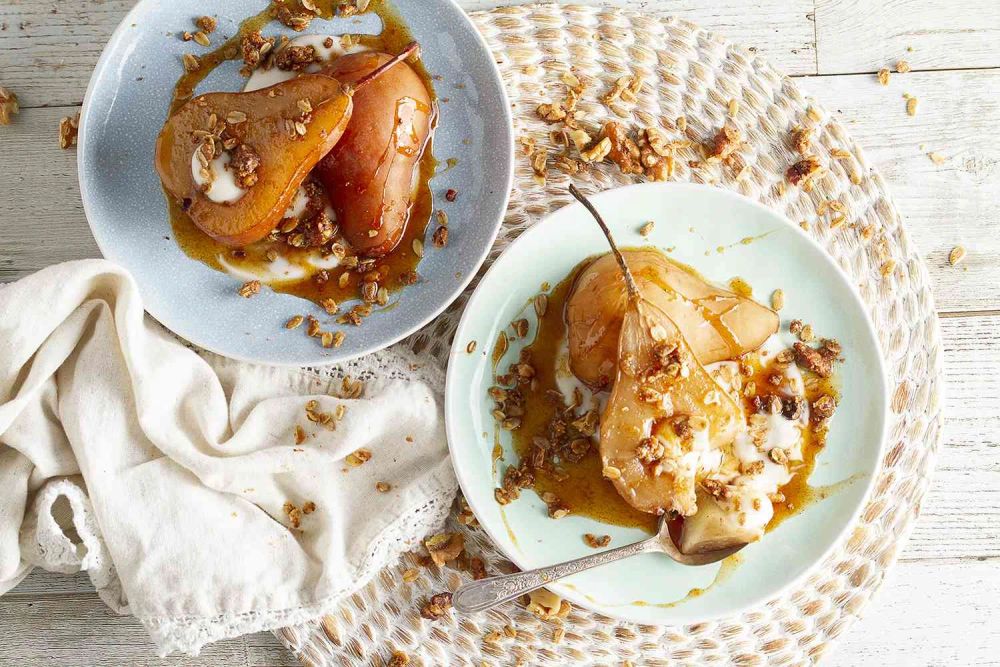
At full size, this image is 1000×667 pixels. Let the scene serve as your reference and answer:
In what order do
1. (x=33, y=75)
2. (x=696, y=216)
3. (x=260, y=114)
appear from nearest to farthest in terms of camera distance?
(x=260, y=114) < (x=696, y=216) < (x=33, y=75)

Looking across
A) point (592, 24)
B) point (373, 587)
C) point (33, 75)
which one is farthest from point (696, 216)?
point (33, 75)

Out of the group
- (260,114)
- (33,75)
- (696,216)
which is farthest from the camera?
(33,75)

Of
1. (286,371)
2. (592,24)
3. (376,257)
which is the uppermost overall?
(592,24)

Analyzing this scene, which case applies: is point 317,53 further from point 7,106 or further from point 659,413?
point 659,413

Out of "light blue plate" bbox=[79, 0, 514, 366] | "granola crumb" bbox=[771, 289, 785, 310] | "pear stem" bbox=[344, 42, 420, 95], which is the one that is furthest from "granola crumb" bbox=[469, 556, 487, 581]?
"pear stem" bbox=[344, 42, 420, 95]

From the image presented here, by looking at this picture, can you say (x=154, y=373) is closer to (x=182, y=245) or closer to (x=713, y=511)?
(x=182, y=245)

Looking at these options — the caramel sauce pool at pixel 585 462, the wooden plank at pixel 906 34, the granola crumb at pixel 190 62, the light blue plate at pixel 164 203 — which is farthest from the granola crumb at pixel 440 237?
the wooden plank at pixel 906 34

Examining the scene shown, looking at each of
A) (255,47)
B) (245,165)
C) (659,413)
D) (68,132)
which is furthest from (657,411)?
(68,132)
